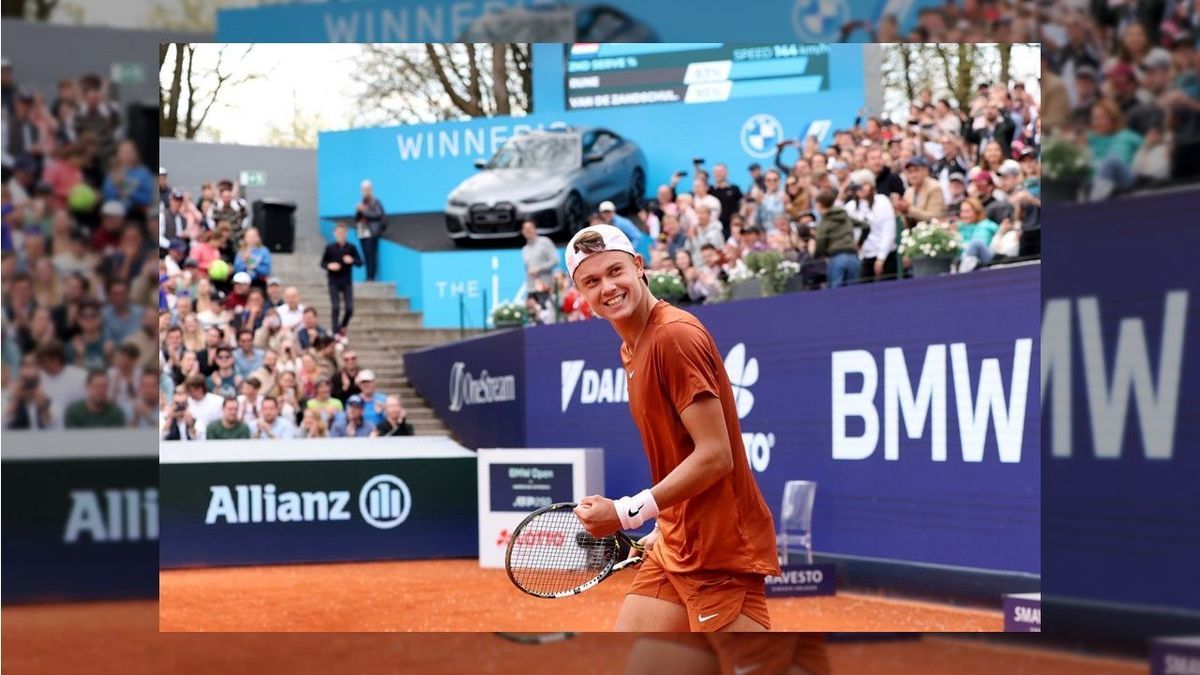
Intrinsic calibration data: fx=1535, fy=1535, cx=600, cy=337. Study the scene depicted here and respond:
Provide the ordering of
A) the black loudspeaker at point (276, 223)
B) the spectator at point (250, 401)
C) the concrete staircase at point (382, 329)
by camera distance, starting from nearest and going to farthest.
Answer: the spectator at point (250, 401) → the concrete staircase at point (382, 329) → the black loudspeaker at point (276, 223)

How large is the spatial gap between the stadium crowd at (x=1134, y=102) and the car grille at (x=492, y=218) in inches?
628

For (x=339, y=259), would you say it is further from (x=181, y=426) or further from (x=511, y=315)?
(x=181, y=426)

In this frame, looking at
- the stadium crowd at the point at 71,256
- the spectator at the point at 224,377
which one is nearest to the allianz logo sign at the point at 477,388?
the spectator at the point at 224,377

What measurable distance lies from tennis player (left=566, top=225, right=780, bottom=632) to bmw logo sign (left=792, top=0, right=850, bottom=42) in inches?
120

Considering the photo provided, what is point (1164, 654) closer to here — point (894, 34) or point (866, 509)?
point (894, 34)

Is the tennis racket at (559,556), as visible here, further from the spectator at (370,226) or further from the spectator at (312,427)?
the spectator at (370,226)

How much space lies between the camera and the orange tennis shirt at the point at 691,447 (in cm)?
372

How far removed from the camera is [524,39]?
7.75 meters

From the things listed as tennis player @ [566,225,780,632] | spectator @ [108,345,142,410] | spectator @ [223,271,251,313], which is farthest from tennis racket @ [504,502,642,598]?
spectator @ [223,271,251,313]

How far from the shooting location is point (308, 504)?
13.5m

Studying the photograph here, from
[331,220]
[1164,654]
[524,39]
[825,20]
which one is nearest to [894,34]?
[825,20]

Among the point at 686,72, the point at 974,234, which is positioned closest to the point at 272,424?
the point at 686,72

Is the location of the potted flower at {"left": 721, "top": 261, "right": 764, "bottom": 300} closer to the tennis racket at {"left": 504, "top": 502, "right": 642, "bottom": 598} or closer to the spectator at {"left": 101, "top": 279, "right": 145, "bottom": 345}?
the spectator at {"left": 101, "top": 279, "right": 145, "bottom": 345}

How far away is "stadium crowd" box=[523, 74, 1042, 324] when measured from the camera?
9.85 meters
